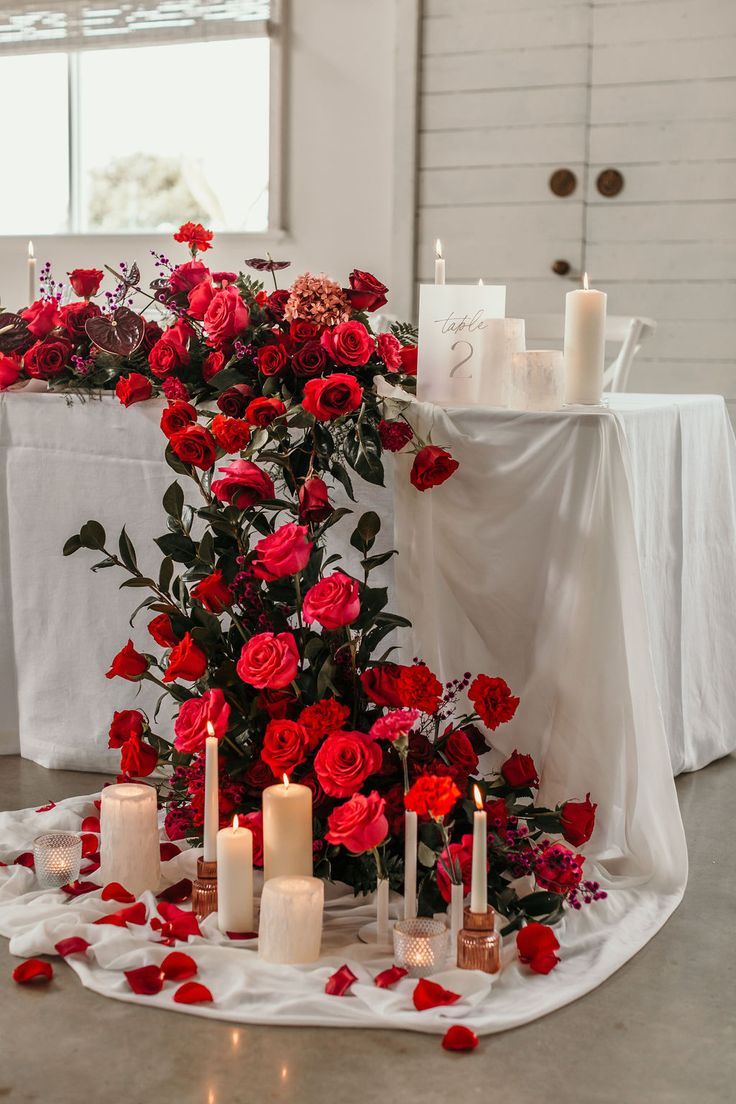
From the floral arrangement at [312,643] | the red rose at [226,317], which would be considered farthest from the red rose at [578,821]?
the red rose at [226,317]

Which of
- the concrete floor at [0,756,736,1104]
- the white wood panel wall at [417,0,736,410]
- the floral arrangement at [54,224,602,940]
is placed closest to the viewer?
the concrete floor at [0,756,736,1104]

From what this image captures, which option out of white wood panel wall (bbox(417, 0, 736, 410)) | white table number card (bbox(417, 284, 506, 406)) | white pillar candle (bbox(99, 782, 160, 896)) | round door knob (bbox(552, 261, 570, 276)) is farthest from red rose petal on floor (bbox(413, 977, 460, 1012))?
round door knob (bbox(552, 261, 570, 276))

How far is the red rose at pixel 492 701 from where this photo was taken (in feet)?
5.71

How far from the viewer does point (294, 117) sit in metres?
4.26

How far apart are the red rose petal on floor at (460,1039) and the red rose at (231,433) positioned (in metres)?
0.83

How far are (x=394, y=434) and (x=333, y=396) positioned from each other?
121 millimetres

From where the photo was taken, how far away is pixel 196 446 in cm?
182

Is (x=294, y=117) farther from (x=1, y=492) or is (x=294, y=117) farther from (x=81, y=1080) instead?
(x=81, y=1080)

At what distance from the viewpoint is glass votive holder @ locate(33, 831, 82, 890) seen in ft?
5.84

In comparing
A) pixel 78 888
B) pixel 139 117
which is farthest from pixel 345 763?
pixel 139 117

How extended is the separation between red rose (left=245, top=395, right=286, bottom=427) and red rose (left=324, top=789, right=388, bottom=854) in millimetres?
557

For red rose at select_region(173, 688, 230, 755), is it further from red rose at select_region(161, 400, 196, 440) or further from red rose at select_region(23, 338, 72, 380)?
red rose at select_region(23, 338, 72, 380)

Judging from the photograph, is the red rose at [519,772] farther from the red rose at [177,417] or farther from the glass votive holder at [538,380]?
the red rose at [177,417]

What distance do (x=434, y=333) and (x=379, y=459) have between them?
8.9 inches
